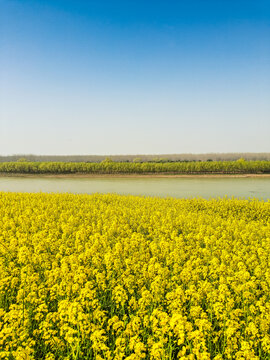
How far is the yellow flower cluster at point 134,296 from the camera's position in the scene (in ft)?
11.1

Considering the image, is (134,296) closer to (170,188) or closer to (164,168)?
(170,188)

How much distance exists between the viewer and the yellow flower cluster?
11.1 ft

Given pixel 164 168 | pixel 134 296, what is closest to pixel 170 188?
pixel 164 168

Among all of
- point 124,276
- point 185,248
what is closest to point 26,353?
point 124,276

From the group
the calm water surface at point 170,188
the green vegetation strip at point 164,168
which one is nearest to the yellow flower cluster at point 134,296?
the calm water surface at point 170,188

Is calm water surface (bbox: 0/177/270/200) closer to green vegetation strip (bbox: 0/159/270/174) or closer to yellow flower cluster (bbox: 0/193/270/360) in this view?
yellow flower cluster (bbox: 0/193/270/360)

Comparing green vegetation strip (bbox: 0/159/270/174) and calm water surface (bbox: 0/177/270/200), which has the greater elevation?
green vegetation strip (bbox: 0/159/270/174)

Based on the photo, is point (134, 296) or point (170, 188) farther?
point (170, 188)

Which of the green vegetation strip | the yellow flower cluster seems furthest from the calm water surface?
the green vegetation strip

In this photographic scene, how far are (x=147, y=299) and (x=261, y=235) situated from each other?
23.7 feet

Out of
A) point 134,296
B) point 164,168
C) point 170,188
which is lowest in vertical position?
point 170,188

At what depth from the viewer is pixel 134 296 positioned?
16.8ft

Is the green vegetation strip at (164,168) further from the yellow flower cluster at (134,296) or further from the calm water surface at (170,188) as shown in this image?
the yellow flower cluster at (134,296)

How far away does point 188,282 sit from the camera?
220 inches
